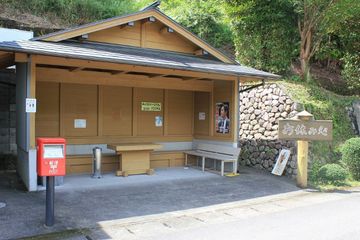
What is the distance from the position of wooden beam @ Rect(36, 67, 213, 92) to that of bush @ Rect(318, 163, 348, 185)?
4.36 metres

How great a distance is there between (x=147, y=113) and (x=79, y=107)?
7.27 ft

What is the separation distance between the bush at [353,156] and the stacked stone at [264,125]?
4.73 feet

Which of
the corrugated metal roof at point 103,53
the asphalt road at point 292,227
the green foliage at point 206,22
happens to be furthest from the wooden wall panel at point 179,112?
the green foliage at point 206,22

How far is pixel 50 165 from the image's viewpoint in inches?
221

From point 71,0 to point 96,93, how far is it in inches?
439

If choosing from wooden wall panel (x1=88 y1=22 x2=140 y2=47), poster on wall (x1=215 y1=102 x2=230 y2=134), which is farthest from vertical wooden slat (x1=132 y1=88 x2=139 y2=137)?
poster on wall (x1=215 y1=102 x2=230 y2=134)

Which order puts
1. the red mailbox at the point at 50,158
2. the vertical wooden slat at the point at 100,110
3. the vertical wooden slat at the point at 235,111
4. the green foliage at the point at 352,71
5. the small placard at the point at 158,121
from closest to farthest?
the red mailbox at the point at 50,158 → the vertical wooden slat at the point at 100,110 → the vertical wooden slat at the point at 235,111 → the small placard at the point at 158,121 → the green foliage at the point at 352,71

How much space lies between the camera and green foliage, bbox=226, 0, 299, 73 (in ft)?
46.7

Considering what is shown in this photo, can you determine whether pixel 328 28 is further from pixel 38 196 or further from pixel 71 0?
pixel 71 0

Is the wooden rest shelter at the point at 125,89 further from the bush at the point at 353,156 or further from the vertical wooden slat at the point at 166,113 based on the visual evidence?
the bush at the point at 353,156

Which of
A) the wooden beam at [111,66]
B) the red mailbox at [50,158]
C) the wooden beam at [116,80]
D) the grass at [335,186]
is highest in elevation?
the wooden beam at [111,66]

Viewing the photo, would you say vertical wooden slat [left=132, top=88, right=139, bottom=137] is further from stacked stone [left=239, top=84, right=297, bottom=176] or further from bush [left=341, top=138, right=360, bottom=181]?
bush [left=341, top=138, right=360, bottom=181]

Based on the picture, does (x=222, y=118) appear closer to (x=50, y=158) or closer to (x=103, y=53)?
(x=103, y=53)

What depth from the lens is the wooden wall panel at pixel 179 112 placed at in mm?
11836
